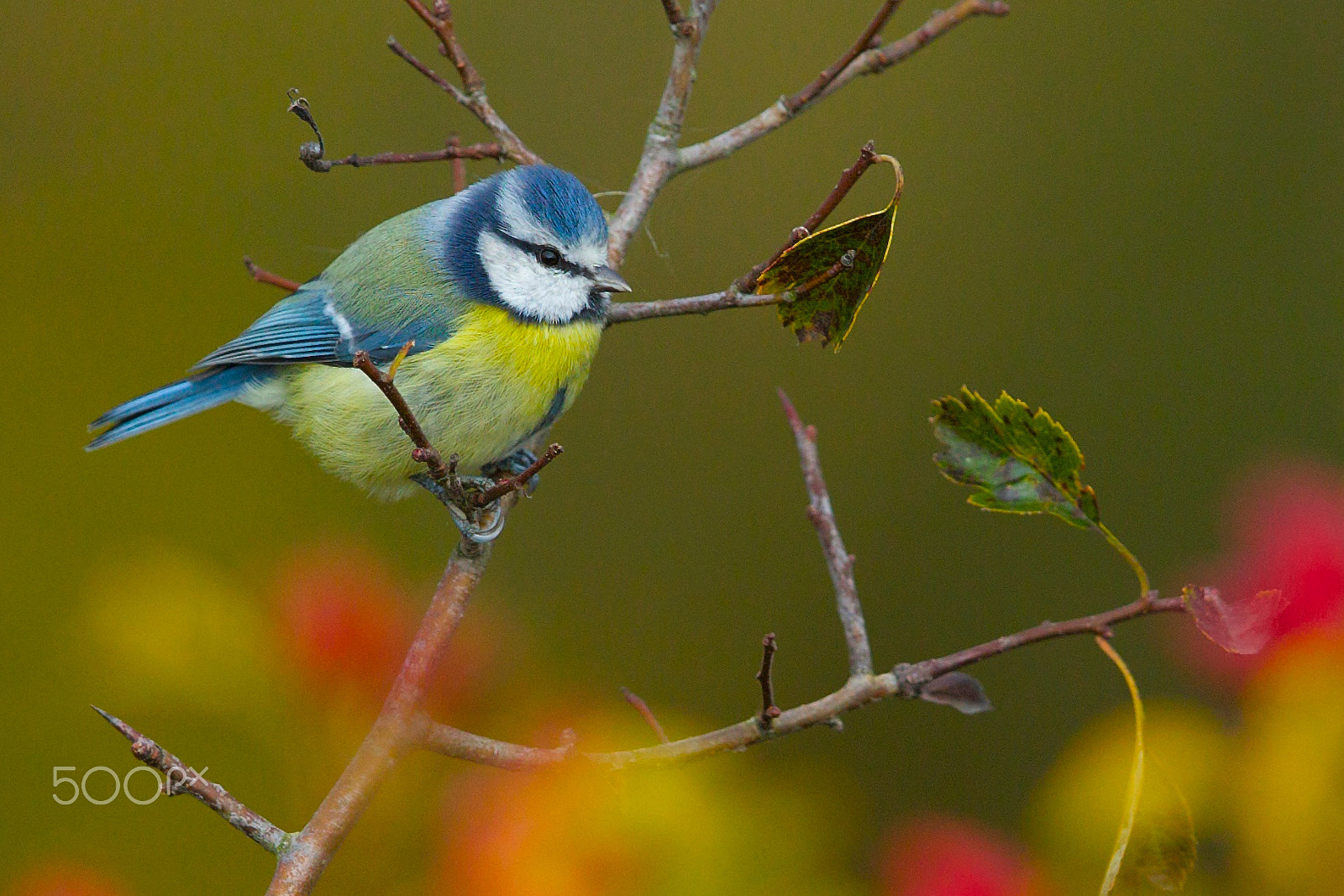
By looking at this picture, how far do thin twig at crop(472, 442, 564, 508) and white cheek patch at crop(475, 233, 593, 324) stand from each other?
0.43 m

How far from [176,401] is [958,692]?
98cm

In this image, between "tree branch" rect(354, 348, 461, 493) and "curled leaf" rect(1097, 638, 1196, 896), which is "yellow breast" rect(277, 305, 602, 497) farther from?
"curled leaf" rect(1097, 638, 1196, 896)

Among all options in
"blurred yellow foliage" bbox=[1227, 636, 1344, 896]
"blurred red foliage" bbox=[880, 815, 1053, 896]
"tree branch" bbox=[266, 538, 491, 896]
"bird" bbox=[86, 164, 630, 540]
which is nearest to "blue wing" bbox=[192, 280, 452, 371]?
"bird" bbox=[86, 164, 630, 540]

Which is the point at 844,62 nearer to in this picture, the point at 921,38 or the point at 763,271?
the point at 921,38

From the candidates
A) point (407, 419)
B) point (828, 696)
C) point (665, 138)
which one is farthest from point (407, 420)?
point (665, 138)

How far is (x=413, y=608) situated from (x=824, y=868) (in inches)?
15.3

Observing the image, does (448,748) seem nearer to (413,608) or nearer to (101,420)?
(413,608)

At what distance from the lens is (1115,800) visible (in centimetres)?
63

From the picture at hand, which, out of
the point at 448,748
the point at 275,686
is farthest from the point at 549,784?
the point at 275,686

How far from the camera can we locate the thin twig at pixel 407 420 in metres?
0.57

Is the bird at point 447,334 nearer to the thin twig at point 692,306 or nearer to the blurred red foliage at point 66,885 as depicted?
the thin twig at point 692,306

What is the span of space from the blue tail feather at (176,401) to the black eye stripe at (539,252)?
353 millimetres

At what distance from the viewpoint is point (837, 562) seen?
781mm

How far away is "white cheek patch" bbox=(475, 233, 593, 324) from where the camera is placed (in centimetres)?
117
